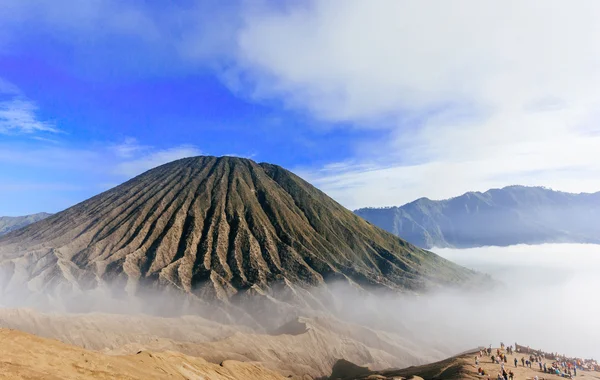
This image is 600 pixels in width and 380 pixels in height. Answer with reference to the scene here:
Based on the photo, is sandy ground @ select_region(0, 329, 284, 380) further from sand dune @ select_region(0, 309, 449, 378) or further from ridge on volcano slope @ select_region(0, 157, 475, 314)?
ridge on volcano slope @ select_region(0, 157, 475, 314)

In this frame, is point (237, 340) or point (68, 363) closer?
point (68, 363)

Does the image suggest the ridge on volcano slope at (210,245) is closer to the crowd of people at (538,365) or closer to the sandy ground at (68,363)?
the crowd of people at (538,365)

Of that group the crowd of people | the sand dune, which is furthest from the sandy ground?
the crowd of people

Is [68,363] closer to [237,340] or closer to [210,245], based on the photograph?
[237,340]

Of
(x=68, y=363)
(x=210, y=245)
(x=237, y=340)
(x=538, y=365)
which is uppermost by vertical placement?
(x=210, y=245)

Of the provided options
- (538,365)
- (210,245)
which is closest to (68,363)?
(538,365)

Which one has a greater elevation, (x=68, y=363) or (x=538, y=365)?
(x=68, y=363)

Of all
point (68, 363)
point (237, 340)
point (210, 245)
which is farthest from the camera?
point (210, 245)
